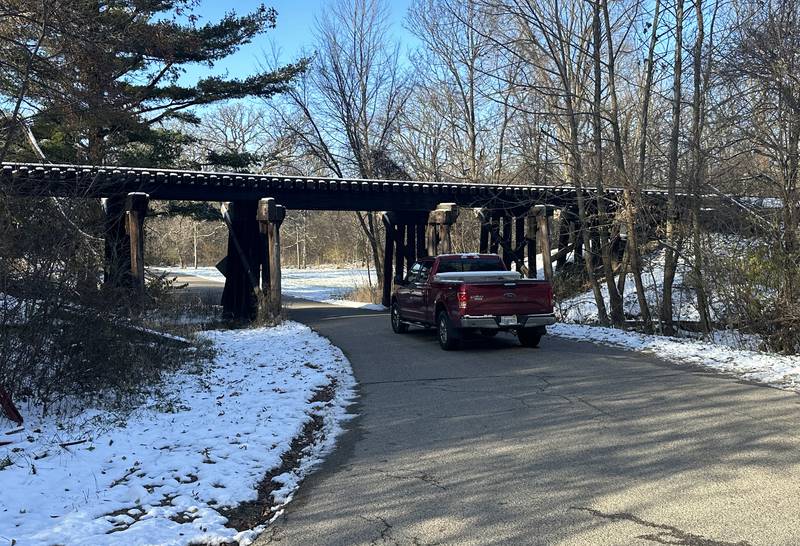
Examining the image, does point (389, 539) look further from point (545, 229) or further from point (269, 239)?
point (545, 229)

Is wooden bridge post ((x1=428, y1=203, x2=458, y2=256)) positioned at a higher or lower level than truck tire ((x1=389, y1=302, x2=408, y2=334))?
higher

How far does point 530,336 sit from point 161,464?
8842mm

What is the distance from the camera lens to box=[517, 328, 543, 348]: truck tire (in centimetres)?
1315

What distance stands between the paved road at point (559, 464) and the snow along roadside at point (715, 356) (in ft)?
2.17

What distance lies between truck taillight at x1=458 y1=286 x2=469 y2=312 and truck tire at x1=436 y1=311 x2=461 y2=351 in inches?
18.6

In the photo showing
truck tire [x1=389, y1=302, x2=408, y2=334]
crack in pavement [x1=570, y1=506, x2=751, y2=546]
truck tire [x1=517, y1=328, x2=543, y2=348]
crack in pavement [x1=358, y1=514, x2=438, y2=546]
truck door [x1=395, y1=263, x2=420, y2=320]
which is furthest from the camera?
truck tire [x1=389, y1=302, x2=408, y2=334]

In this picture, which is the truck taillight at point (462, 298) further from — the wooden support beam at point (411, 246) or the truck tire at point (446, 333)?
the wooden support beam at point (411, 246)

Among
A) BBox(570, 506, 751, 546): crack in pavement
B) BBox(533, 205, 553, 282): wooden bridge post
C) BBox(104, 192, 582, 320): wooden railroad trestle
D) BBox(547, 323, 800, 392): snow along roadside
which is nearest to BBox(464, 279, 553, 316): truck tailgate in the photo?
BBox(547, 323, 800, 392): snow along roadside

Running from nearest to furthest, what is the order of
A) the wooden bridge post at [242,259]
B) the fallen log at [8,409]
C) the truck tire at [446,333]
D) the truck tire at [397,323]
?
the fallen log at [8,409]
the truck tire at [446,333]
the truck tire at [397,323]
the wooden bridge post at [242,259]

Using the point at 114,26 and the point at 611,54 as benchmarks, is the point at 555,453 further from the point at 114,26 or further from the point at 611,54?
the point at 611,54

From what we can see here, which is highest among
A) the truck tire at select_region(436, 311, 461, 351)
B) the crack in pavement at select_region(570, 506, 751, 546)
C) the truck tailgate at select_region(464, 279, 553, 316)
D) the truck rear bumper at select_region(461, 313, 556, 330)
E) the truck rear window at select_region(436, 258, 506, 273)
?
the truck rear window at select_region(436, 258, 506, 273)

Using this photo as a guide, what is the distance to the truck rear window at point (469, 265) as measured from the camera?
49.2 feet

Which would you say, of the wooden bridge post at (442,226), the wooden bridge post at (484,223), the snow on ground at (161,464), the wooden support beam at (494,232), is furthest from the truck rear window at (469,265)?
the wooden support beam at (494,232)

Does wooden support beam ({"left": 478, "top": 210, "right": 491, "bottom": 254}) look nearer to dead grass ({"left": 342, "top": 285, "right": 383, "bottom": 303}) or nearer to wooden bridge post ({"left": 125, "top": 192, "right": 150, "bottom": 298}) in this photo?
dead grass ({"left": 342, "top": 285, "right": 383, "bottom": 303})
